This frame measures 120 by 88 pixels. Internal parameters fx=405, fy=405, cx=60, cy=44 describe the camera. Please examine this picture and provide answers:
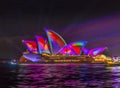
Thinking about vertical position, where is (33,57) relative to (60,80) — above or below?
above

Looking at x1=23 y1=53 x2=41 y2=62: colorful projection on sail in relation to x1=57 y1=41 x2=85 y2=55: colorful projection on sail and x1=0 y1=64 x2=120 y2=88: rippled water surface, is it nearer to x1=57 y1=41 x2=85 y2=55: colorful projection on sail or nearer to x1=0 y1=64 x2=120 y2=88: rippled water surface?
x1=57 y1=41 x2=85 y2=55: colorful projection on sail

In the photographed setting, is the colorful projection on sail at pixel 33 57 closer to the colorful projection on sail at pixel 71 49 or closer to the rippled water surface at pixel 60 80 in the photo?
the colorful projection on sail at pixel 71 49

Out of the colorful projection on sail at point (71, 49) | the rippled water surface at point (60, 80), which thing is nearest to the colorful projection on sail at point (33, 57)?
the colorful projection on sail at point (71, 49)

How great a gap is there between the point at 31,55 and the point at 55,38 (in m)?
27.3

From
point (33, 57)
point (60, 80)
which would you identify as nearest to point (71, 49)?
point (33, 57)

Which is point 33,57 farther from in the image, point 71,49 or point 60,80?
point 60,80

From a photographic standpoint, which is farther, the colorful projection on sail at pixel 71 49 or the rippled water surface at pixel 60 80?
the colorful projection on sail at pixel 71 49

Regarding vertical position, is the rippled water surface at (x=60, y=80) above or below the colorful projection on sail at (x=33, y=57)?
below

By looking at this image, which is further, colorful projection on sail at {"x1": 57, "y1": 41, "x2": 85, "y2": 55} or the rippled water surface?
colorful projection on sail at {"x1": 57, "y1": 41, "x2": 85, "y2": 55}

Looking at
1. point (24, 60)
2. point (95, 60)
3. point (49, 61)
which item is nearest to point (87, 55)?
point (95, 60)

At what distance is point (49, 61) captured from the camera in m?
188

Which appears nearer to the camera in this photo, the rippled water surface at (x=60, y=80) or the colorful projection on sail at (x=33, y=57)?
the rippled water surface at (x=60, y=80)

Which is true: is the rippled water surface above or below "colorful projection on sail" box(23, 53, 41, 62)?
below

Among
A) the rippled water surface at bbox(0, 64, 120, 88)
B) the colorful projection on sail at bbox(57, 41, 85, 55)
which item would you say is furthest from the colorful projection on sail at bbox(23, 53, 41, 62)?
the rippled water surface at bbox(0, 64, 120, 88)
